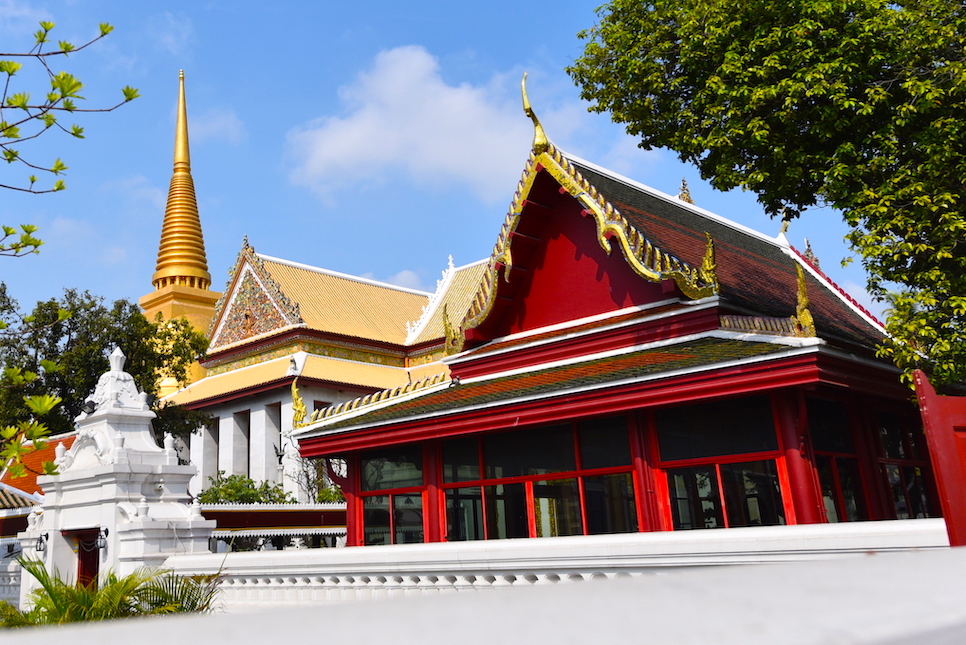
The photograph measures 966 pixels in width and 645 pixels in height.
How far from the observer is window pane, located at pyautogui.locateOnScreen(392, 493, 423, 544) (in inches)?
481

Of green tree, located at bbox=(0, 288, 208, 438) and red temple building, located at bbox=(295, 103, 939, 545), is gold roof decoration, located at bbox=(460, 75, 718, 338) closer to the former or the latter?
red temple building, located at bbox=(295, 103, 939, 545)

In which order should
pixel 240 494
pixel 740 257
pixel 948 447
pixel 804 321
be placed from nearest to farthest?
1. pixel 948 447
2. pixel 804 321
3. pixel 740 257
4. pixel 240 494

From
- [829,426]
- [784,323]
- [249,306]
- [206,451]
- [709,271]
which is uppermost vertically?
[249,306]

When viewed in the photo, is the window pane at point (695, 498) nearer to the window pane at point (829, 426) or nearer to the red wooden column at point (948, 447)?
the window pane at point (829, 426)

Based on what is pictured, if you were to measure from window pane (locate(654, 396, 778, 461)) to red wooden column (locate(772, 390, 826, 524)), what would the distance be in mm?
150

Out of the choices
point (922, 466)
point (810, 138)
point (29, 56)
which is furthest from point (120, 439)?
point (922, 466)

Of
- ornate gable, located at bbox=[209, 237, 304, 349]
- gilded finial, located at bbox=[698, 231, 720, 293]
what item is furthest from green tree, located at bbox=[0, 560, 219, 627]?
ornate gable, located at bbox=[209, 237, 304, 349]

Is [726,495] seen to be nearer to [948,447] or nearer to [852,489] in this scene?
[852,489]

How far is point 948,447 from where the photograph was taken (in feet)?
16.1

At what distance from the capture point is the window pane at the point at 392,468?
12.3 meters

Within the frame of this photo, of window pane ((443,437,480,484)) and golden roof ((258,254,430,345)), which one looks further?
golden roof ((258,254,430,345))

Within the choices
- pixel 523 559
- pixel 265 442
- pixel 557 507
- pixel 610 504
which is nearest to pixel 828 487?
pixel 610 504

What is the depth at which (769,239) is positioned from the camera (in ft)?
62.5

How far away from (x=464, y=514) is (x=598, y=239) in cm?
459
